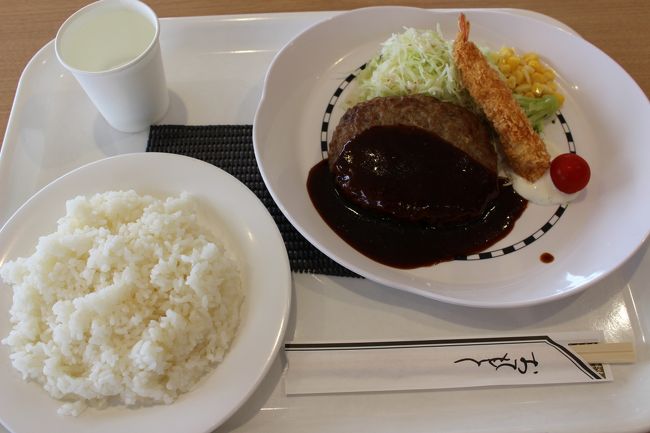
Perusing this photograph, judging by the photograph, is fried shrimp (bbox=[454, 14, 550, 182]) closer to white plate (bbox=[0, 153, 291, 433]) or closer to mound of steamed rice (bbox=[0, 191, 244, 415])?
white plate (bbox=[0, 153, 291, 433])

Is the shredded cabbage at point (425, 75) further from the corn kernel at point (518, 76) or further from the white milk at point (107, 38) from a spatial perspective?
the white milk at point (107, 38)

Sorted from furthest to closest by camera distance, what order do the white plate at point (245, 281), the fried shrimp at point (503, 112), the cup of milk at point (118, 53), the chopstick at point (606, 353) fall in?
1. the fried shrimp at point (503, 112)
2. the cup of milk at point (118, 53)
3. the chopstick at point (606, 353)
4. the white plate at point (245, 281)

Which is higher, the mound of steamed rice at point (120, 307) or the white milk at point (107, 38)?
the white milk at point (107, 38)

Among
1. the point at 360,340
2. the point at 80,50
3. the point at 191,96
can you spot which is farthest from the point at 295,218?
the point at 80,50

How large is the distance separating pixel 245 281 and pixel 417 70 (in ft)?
4.34

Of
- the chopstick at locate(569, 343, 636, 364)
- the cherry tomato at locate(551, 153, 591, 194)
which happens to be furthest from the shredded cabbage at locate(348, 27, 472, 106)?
the chopstick at locate(569, 343, 636, 364)

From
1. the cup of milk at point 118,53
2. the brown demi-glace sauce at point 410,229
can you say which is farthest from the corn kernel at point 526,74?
the cup of milk at point 118,53

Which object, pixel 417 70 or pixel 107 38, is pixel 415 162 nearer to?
pixel 417 70

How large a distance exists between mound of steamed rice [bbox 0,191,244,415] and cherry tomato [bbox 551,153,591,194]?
1421 mm

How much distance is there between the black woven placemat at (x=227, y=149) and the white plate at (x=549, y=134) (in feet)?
0.41

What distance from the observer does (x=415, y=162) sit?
1.88m

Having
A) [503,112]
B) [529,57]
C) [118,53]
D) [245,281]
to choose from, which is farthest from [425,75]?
[118,53]

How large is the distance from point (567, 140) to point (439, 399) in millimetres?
1394

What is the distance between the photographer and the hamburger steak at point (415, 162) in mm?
1826
